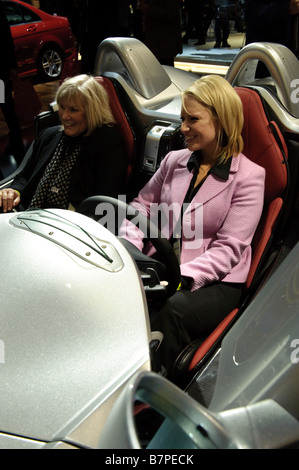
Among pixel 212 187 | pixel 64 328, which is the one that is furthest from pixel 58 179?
pixel 64 328

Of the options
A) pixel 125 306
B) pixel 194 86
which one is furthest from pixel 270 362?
pixel 194 86

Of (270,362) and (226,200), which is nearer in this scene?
(270,362)

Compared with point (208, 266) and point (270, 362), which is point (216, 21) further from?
point (270, 362)

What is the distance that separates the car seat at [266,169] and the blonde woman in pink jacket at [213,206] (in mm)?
37

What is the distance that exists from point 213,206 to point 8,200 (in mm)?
982

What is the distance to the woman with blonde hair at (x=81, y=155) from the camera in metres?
2.09

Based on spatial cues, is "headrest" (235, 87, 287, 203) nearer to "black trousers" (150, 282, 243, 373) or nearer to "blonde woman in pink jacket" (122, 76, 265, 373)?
"blonde woman in pink jacket" (122, 76, 265, 373)

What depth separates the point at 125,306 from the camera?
1073 millimetres

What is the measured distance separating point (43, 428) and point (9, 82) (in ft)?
11.5

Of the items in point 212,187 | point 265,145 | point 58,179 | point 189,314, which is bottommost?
point 189,314

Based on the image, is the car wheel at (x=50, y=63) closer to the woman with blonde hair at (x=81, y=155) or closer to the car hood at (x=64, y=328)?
the woman with blonde hair at (x=81, y=155)

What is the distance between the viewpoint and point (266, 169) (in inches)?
68.4

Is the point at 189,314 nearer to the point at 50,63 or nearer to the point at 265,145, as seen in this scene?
the point at 265,145

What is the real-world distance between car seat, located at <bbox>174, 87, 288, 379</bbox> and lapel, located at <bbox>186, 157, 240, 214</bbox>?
4.5 inches
